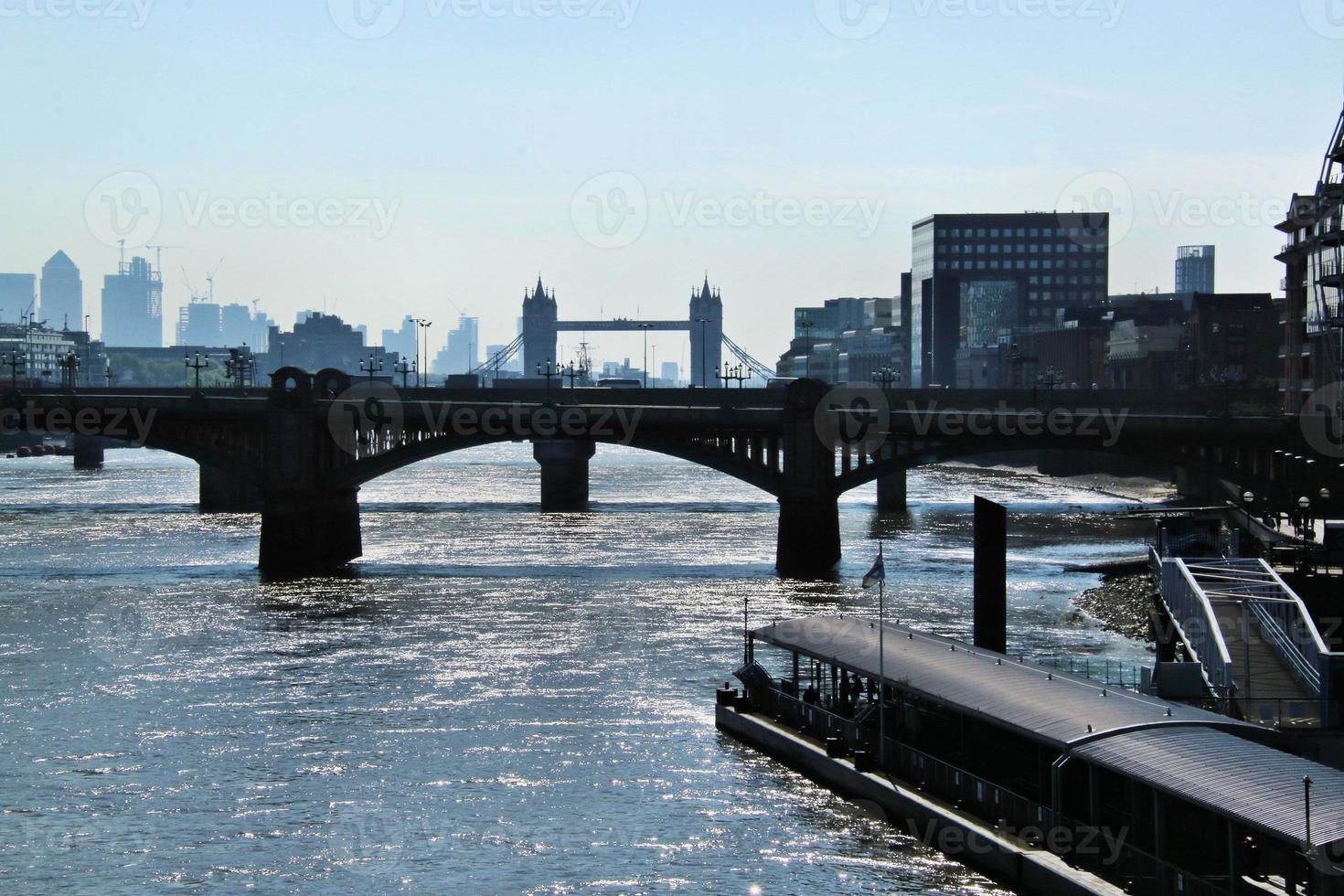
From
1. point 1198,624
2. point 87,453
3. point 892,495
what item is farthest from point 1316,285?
point 87,453

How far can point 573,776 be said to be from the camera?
43719mm

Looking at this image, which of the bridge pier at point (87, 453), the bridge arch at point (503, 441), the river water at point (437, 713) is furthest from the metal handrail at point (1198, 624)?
the bridge pier at point (87, 453)

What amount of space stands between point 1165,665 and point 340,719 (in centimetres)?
2211

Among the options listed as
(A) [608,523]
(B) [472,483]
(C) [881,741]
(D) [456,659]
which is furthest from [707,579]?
(B) [472,483]

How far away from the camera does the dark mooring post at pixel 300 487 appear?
91562mm

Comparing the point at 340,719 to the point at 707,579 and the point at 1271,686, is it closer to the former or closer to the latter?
the point at 1271,686

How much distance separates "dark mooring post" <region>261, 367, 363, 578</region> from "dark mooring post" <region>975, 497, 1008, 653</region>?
1832 inches

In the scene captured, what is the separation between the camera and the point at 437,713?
5106cm

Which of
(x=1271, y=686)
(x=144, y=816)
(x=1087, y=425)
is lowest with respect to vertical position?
(x=144, y=816)

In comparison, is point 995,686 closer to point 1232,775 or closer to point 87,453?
point 1232,775

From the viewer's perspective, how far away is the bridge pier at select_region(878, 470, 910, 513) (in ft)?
426

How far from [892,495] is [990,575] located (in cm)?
7926

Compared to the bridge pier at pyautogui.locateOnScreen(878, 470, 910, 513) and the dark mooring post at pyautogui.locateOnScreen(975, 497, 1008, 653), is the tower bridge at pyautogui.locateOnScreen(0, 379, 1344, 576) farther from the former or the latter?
the dark mooring post at pyautogui.locateOnScreen(975, 497, 1008, 653)

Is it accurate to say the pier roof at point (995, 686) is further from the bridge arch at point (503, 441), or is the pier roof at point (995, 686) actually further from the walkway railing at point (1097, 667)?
the bridge arch at point (503, 441)
